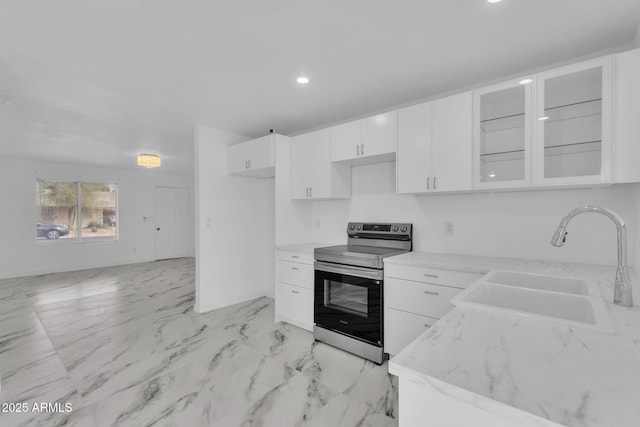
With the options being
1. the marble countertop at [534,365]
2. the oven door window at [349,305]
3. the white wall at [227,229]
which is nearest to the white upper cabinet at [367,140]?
the oven door window at [349,305]

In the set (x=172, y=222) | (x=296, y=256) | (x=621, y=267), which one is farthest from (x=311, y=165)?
(x=172, y=222)

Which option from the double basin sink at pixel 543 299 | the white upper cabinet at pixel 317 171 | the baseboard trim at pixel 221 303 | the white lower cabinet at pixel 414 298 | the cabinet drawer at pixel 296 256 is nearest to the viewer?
the double basin sink at pixel 543 299

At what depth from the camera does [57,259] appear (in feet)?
20.7

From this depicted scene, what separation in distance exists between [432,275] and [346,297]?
83 cm

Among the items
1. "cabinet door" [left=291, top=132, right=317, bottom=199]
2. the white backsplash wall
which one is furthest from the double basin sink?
"cabinet door" [left=291, top=132, right=317, bottom=199]

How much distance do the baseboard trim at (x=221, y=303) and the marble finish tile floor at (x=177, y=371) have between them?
0.11 metres

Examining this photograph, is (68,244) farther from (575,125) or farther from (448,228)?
(575,125)

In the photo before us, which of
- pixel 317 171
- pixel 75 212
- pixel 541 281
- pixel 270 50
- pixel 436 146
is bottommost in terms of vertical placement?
pixel 541 281

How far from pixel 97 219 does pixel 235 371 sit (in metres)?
6.28

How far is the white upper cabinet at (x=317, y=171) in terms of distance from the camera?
324 cm

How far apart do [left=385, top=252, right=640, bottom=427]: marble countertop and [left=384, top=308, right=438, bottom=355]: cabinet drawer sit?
52.6 inches

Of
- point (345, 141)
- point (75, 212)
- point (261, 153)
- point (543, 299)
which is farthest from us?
point (75, 212)

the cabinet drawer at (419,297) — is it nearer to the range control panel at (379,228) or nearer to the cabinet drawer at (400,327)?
the cabinet drawer at (400,327)

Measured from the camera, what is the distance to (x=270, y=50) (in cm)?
214
